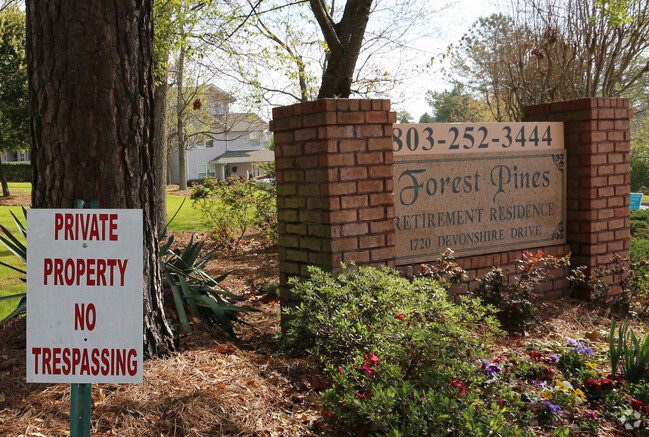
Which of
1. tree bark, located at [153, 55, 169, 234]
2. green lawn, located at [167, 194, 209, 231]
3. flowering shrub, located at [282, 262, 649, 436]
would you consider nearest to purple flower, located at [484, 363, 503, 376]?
flowering shrub, located at [282, 262, 649, 436]

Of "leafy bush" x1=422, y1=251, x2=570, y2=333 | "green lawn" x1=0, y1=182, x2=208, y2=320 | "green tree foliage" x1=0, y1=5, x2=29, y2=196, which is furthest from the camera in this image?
"green tree foliage" x1=0, y1=5, x2=29, y2=196

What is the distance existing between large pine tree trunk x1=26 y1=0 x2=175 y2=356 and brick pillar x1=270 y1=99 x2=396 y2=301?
1.45m

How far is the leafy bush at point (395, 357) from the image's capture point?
8.71 ft

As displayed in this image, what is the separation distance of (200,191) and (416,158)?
7389 millimetres

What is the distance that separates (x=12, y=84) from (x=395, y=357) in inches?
867

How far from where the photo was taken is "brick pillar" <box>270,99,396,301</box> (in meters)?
4.51

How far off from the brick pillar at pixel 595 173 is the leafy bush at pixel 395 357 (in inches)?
110

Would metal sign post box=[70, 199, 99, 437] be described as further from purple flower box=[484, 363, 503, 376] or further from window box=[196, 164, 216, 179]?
window box=[196, 164, 216, 179]

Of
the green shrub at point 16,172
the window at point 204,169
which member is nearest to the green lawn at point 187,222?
the green shrub at point 16,172

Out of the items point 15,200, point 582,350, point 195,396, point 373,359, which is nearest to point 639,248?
point 582,350

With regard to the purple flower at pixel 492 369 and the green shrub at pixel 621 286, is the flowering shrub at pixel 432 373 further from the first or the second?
the green shrub at pixel 621 286

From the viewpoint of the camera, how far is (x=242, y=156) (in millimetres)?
55562

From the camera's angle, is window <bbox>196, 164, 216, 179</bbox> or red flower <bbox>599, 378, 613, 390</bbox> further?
window <bbox>196, 164, 216, 179</bbox>

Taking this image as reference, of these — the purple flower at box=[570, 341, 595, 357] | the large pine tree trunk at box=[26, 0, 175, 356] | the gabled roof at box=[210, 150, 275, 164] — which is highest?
the gabled roof at box=[210, 150, 275, 164]
